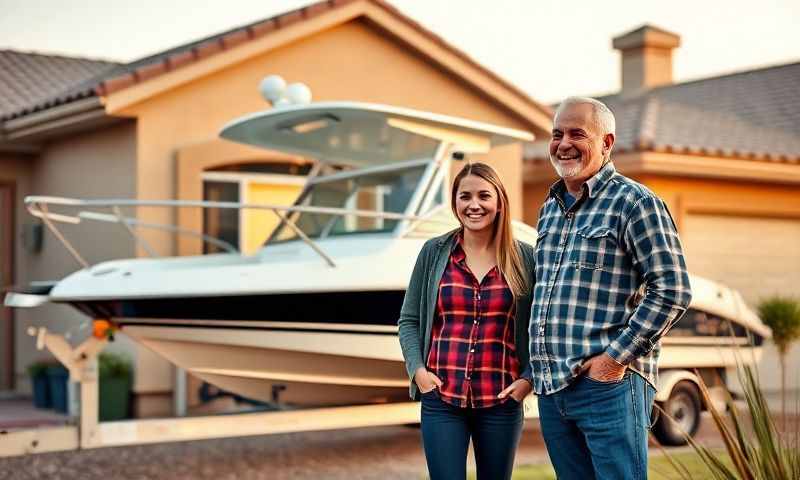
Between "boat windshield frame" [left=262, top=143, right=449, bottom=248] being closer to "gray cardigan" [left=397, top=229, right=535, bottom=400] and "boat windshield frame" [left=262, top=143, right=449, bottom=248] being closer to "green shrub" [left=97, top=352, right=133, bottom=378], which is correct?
"green shrub" [left=97, top=352, right=133, bottom=378]

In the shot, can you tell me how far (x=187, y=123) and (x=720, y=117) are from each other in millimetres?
8138

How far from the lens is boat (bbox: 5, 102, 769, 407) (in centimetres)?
764

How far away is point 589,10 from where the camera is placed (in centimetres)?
1755

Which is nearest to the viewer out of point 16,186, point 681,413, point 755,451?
point 755,451

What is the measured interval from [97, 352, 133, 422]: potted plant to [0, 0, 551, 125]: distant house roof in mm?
2392

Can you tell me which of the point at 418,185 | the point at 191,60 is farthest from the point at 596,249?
the point at 191,60

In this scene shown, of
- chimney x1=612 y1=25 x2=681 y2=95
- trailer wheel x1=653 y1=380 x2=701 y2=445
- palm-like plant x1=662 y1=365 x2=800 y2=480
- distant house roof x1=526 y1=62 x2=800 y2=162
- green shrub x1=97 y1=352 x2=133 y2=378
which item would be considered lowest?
trailer wheel x1=653 y1=380 x2=701 y2=445

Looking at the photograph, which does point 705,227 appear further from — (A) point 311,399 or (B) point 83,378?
(B) point 83,378

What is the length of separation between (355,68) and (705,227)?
4.60 m

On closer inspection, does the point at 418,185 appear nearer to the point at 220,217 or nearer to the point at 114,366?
the point at 220,217

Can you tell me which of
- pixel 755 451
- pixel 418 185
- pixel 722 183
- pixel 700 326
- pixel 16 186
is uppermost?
pixel 722 183

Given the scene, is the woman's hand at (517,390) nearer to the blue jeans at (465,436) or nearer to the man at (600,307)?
the blue jeans at (465,436)

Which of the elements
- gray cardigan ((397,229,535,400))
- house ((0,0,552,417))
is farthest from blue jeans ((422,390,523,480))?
house ((0,0,552,417))

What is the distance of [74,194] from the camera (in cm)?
1181
